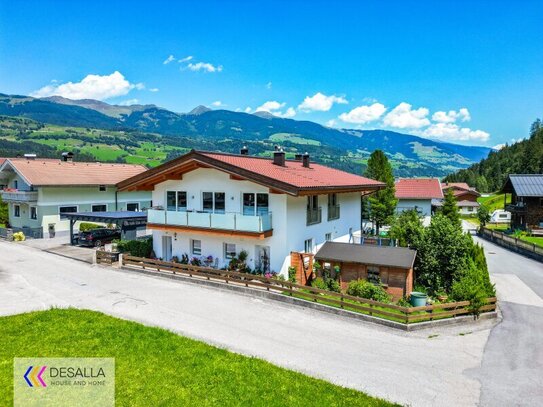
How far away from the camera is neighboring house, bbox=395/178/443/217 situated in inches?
2026

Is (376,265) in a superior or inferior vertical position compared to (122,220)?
inferior

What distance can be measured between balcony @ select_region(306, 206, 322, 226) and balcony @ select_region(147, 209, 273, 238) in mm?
3094

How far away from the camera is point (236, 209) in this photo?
21.4 metres

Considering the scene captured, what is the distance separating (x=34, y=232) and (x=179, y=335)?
29439mm

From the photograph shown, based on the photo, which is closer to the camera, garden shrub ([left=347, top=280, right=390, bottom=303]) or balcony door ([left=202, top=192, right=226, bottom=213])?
garden shrub ([left=347, top=280, right=390, bottom=303])

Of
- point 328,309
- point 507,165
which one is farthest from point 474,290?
Answer: point 507,165

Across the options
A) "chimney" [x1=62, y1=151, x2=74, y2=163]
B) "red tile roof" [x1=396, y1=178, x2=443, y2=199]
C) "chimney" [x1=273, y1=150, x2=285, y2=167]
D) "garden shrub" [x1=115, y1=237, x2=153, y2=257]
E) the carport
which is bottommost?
"garden shrub" [x1=115, y1=237, x2=153, y2=257]

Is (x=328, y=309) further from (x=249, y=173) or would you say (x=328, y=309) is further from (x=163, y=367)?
(x=163, y=367)

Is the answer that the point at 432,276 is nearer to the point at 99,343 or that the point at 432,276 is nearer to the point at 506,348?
the point at 506,348

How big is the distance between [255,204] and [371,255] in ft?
21.4

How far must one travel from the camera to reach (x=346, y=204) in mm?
28047

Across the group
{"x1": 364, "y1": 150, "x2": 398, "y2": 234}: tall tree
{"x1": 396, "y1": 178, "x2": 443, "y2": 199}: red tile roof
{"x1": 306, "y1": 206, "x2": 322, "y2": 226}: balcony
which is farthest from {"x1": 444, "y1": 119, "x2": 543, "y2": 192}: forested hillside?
{"x1": 306, "y1": 206, "x2": 322, "y2": 226}: balcony

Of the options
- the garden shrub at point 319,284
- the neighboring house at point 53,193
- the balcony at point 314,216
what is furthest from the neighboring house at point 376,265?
the neighboring house at point 53,193

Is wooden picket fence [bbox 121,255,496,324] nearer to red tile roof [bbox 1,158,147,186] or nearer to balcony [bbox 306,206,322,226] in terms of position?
balcony [bbox 306,206,322,226]
